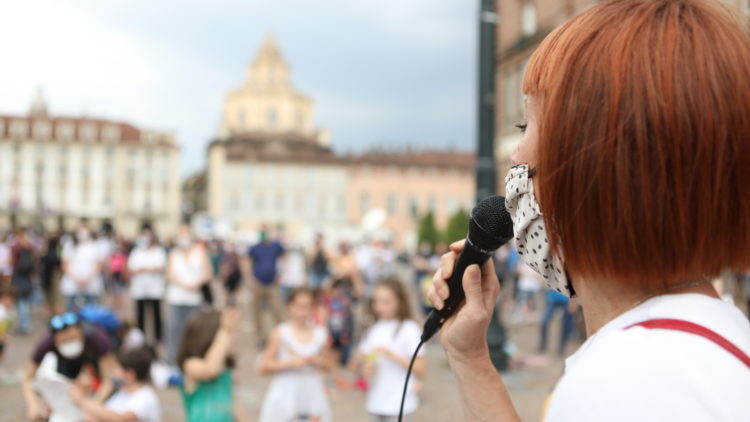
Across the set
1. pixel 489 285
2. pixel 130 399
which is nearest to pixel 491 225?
pixel 489 285

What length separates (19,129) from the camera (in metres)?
83.9

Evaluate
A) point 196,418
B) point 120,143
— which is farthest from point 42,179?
point 196,418

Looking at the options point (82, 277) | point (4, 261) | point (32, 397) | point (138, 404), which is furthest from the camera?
point (4, 261)

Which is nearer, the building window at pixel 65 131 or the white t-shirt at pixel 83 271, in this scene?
the white t-shirt at pixel 83 271

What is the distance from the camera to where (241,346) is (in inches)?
449

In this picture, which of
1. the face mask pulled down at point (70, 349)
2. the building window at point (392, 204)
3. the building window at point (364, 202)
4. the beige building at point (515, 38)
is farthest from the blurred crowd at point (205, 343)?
the building window at point (392, 204)

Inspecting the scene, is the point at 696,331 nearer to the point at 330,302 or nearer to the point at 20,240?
the point at 330,302

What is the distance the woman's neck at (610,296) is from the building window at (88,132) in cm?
8991

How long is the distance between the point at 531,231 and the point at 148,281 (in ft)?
32.1

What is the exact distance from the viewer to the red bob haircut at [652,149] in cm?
86

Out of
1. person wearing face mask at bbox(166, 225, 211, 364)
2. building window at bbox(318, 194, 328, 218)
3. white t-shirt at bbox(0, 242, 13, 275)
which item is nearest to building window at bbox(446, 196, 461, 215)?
building window at bbox(318, 194, 328, 218)

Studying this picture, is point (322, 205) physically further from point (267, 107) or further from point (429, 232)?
point (429, 232)

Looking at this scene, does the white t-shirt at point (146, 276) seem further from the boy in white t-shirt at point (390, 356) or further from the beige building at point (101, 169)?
the beige building at point (101, 169)

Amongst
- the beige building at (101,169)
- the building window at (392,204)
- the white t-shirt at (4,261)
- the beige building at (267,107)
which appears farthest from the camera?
the beige building at (267,107)
